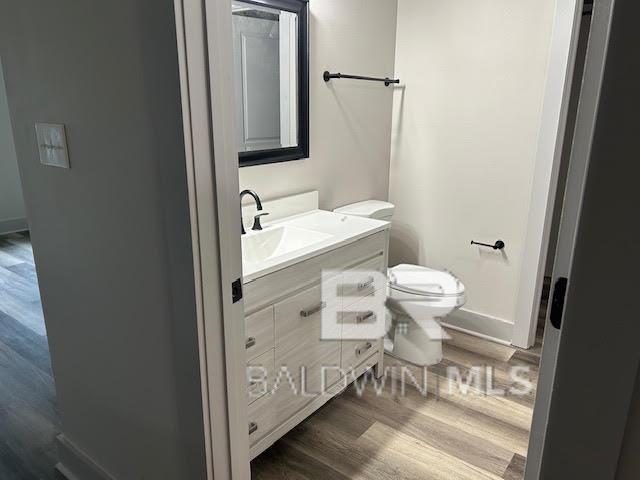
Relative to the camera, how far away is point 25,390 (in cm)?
233

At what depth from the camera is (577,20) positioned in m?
2.30

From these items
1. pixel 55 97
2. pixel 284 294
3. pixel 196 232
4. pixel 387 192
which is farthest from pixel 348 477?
pixel 387 192

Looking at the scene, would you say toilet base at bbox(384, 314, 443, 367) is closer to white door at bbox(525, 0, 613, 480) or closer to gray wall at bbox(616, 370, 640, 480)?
white door at bbox(525, 0, 613, 480)

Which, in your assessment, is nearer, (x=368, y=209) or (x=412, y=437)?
(x=412, y=437)

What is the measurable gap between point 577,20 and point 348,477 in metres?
2.27

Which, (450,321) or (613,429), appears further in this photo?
(450,321)

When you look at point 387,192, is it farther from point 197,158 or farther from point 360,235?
point 197,158

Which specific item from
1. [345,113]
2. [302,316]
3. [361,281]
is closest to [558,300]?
[302,316]

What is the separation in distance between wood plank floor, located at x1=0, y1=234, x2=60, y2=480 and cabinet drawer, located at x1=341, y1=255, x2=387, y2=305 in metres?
1.31

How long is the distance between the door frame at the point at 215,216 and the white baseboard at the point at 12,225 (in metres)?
4.63

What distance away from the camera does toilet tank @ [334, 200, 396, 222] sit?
270cm

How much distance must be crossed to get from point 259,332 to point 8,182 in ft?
14.3

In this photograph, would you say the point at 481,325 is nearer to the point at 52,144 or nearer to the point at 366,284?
the point at 366,284

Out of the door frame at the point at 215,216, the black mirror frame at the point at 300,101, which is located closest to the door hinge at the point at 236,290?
the door frame at the point at 215,216
